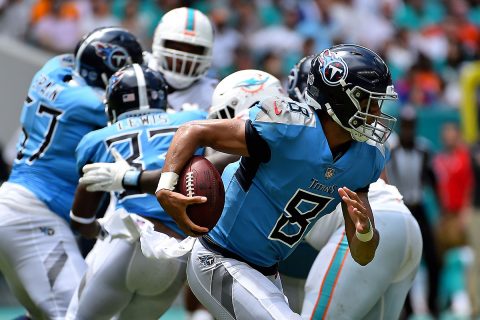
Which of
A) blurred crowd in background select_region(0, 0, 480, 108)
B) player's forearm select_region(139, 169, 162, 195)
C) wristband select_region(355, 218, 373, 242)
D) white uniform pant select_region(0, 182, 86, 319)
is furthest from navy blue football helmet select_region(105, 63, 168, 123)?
blurred crowd in background select_region(0, 0, 480, 108)

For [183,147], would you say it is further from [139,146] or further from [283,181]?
[139,146]

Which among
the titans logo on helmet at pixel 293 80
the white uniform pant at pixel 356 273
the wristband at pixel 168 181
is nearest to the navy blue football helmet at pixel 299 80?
the titans logo on helmet at pixel 293 80

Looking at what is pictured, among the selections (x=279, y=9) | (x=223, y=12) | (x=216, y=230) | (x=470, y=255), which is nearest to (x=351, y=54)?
(x=216, y=230)

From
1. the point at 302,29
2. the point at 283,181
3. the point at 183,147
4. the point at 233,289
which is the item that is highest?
the point at 183,147

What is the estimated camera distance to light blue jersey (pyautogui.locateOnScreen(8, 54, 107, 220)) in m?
5.77

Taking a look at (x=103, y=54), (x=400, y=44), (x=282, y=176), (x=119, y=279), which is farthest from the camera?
(x=400, y=44)

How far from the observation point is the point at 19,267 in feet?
18.9

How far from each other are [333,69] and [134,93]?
1.30m

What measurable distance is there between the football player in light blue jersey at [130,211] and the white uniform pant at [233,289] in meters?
0.56

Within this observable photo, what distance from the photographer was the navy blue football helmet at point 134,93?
Answer: 5367 millimetres

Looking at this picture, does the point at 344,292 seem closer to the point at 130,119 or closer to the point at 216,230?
the point at 216,230

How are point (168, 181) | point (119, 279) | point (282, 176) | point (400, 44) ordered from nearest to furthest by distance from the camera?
point (168, 181)
point (282, 176)
point (119, 279)
point (400, 44)

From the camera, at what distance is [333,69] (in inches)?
174

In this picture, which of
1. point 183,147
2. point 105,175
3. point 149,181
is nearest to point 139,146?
point 105,175
